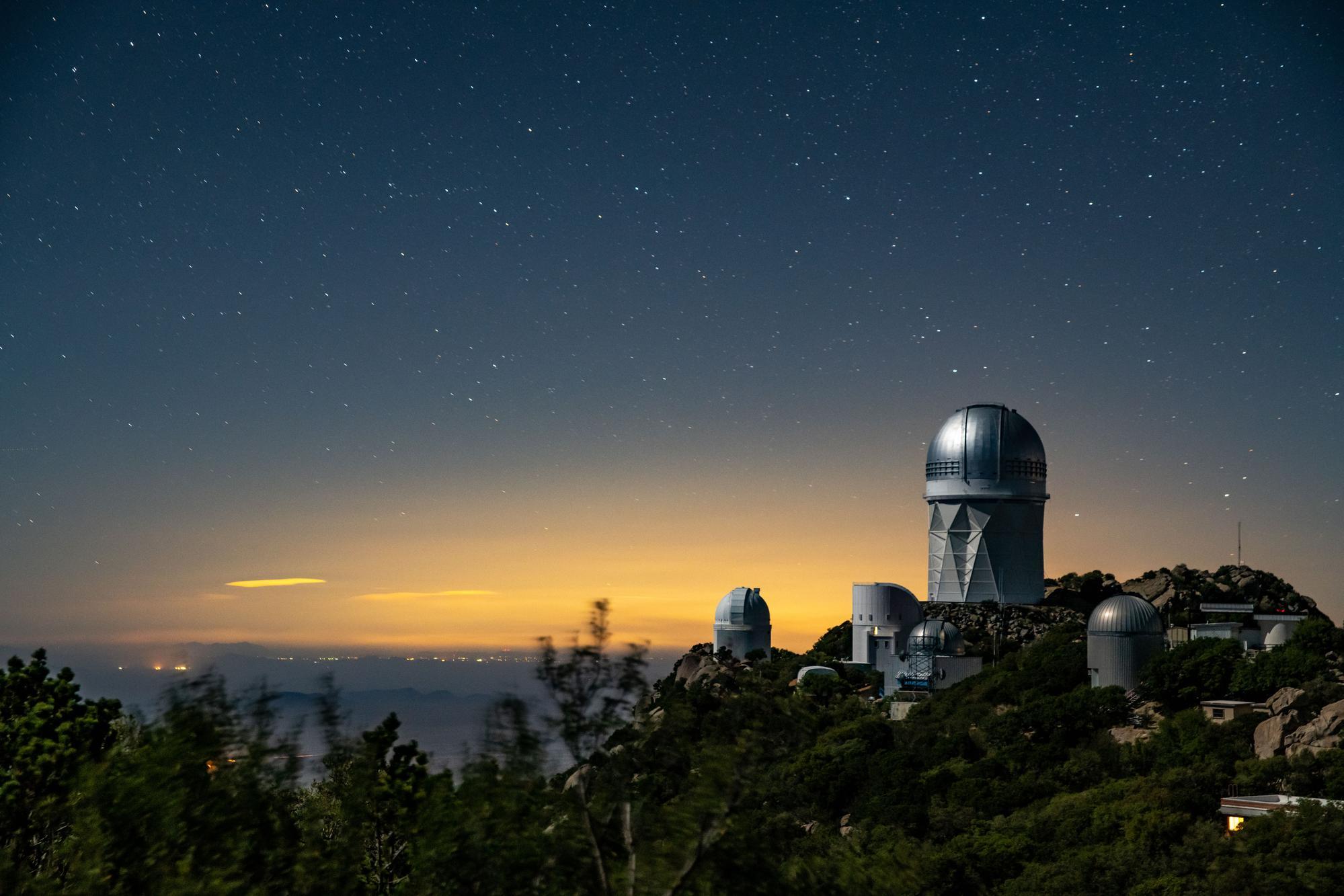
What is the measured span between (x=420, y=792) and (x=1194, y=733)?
27206 millimetres

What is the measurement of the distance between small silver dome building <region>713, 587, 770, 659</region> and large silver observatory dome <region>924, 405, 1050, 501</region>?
15.0m

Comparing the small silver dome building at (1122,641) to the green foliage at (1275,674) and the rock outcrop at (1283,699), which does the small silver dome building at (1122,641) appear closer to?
the green foliage at (1275,674)

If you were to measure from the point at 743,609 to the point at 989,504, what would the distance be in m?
18.4

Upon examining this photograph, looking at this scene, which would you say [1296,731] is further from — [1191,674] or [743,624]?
[743,624]

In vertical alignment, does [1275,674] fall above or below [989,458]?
below

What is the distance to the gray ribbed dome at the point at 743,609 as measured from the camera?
7488 centimetres

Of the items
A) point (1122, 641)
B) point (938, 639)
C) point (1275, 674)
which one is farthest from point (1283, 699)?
point (938, 639)

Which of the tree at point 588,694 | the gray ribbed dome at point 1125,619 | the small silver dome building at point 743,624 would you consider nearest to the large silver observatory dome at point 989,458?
the small silver dome building at point 743,624

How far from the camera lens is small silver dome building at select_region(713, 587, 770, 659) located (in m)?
74.6

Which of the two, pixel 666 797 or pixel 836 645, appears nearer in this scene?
pixel 666 797

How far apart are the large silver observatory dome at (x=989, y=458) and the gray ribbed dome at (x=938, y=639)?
1172cm

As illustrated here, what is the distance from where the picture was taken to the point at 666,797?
15.4 m

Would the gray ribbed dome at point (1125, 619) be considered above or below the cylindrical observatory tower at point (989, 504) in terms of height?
below

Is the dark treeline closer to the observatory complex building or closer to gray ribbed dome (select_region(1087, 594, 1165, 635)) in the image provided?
gray ribbed dome (select_region(1087, 594, 1165, 635))
